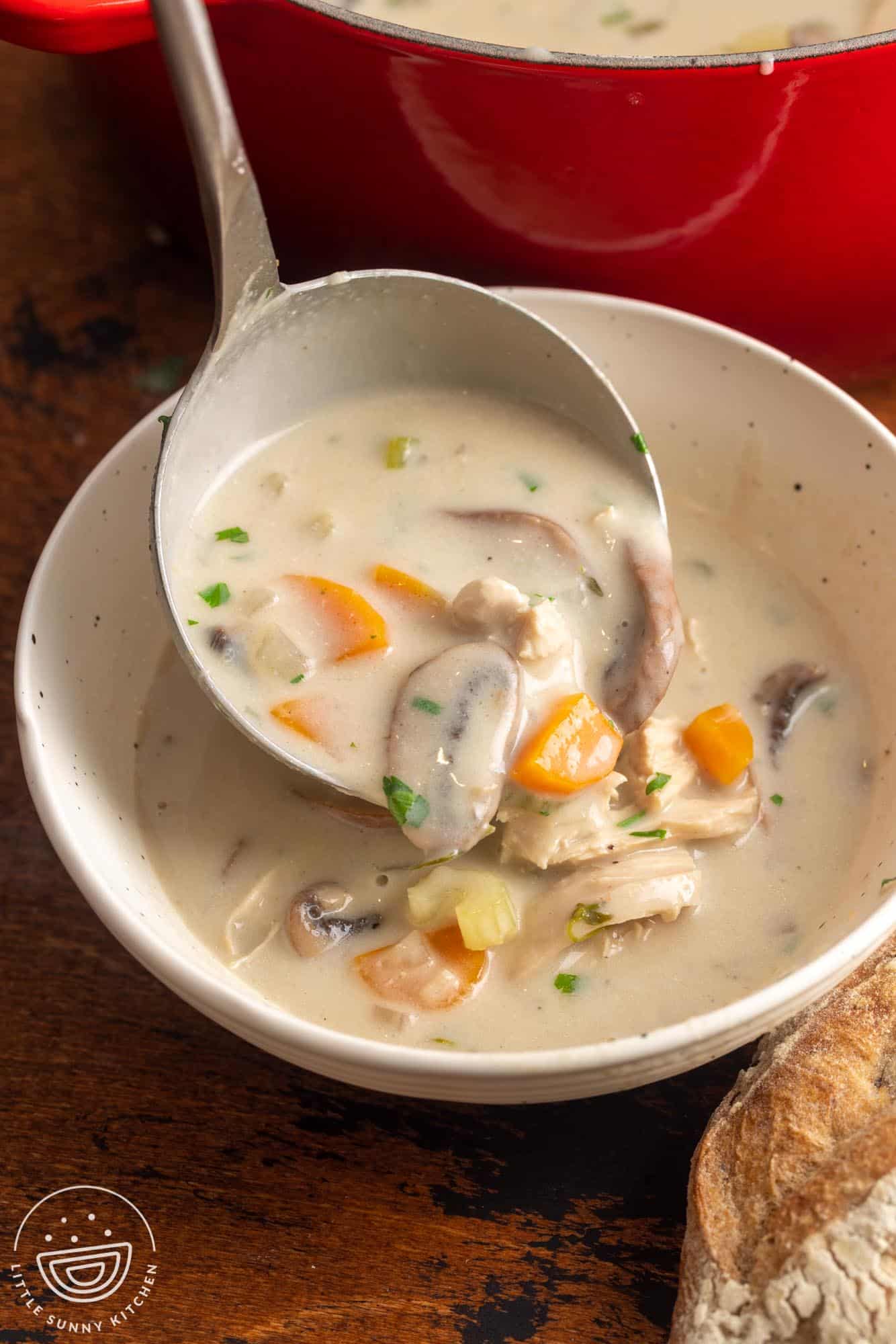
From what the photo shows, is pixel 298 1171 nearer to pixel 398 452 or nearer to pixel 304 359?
pixel 398 452

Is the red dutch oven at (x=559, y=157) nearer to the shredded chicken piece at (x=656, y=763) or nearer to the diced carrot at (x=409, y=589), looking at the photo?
the diced carrot at (x=409, y=589)

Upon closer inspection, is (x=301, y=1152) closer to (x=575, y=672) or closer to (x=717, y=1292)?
(x=717, y=1292)

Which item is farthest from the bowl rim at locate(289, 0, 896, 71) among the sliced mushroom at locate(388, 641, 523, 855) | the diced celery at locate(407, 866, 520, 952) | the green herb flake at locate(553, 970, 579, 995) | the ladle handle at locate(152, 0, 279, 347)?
the green herb flake at locate(553, 970, 579, 995)

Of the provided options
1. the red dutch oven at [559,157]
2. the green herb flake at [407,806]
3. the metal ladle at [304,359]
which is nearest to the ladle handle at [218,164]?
the metal ladle at [304,359]

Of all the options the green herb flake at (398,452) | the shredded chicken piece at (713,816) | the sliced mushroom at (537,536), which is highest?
the green herb flake at (398,452)

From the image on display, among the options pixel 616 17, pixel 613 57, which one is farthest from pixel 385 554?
pixel 616 17

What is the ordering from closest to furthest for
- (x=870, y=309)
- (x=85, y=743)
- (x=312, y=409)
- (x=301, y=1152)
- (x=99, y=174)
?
(x=301, y=1152)
(x=85, y=743)
(x=312, y=409)
(x=870, y=309)
(x=99, y=174)

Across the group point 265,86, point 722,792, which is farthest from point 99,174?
point 722,792
